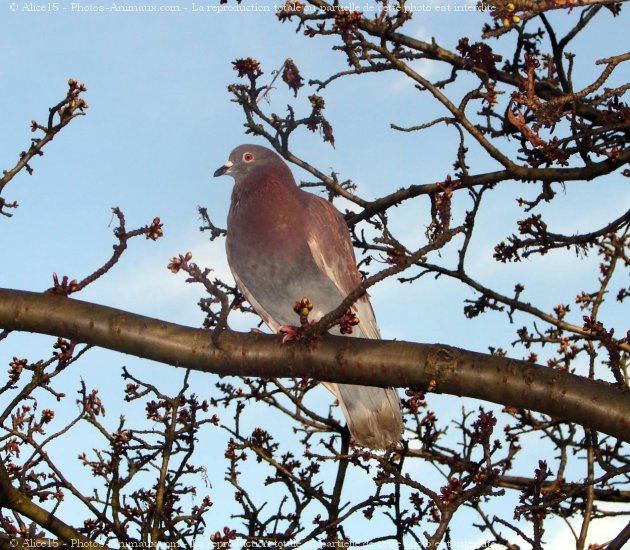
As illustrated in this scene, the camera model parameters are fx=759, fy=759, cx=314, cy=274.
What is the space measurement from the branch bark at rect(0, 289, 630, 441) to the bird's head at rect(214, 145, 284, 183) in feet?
9.63

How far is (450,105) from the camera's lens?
18.7 feet

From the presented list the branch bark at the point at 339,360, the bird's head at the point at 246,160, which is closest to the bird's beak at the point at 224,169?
the bird's head at the point at 246,160

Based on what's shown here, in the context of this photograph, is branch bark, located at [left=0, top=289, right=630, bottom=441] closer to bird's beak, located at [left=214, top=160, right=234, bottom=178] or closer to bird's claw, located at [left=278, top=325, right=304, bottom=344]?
bird's claw, located at [left=278, top=325, right=304, bottom=344]

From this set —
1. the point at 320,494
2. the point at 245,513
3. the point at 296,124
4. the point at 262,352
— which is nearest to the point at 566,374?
the point at 262,352

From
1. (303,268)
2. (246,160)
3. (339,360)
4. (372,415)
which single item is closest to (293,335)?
(339,360)

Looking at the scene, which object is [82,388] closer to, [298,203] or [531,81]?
[298,203]

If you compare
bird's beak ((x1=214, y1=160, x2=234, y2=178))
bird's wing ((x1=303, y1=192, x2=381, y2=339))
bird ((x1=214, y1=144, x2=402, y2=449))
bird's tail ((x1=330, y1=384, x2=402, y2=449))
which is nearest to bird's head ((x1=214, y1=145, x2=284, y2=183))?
bird's beak ((x1=214, y1=160, x2=234, y2=178))

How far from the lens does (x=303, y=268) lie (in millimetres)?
5965

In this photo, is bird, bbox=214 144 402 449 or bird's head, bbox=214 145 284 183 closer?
bird, bbox=214 144 402 449

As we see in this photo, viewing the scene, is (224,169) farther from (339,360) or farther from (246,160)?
(339,360)

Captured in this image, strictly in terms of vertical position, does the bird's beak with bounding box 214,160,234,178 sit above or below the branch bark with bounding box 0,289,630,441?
above

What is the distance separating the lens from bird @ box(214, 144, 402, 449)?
5.88m

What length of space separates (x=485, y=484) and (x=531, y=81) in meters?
2.59

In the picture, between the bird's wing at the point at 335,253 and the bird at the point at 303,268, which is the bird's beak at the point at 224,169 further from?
the bird's wing at the point at 335,253
